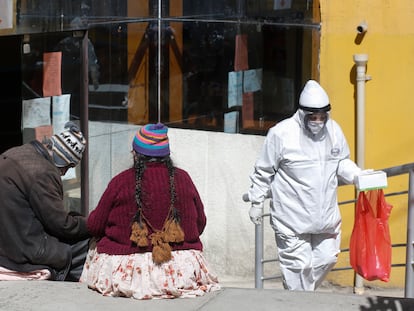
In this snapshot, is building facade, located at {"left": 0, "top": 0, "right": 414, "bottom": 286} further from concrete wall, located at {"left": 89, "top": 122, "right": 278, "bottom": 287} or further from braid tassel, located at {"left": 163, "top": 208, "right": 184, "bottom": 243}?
braid tassel, located at {"left": 163, "top": 208, "right": 184, "bottom": 243}

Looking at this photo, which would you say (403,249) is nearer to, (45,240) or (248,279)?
(248,279)

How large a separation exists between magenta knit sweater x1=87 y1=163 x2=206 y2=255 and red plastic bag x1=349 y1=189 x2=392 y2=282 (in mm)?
1144

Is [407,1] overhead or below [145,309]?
overhead

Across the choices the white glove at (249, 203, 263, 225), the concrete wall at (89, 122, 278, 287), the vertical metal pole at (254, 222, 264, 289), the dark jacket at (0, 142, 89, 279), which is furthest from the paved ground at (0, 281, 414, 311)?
the concrete wall at (89, 122, 278, 287)

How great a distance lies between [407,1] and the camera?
25.0 ft

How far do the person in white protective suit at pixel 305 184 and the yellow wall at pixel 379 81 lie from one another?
167 centimetres

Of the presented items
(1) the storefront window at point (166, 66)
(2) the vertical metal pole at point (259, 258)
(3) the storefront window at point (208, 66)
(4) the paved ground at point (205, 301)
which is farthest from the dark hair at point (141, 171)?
(3) the storefront window at point (208, 66)

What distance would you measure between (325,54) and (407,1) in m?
0.79

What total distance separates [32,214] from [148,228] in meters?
0.87

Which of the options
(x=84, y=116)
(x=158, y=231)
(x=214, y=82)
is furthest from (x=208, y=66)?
(x=158, y=231)

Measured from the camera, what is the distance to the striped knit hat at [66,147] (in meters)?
5.62

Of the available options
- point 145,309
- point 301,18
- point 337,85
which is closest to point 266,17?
point 301,18

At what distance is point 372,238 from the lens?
5625mm

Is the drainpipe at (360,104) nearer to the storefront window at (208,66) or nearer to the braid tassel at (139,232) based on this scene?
the storefront window at (208,66)
